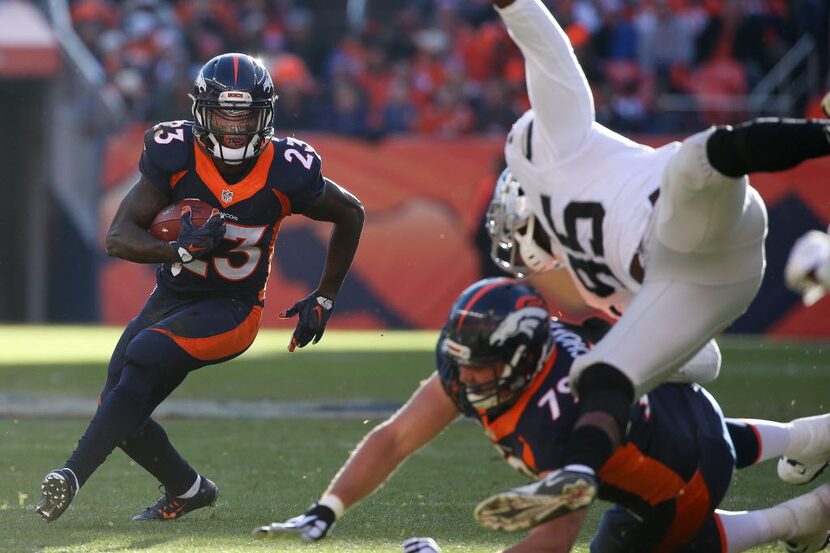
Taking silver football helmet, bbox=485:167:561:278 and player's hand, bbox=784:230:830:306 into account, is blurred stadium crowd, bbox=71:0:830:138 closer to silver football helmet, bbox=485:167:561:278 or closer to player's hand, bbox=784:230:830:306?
silver football helmet, bbox=485:167:561:278

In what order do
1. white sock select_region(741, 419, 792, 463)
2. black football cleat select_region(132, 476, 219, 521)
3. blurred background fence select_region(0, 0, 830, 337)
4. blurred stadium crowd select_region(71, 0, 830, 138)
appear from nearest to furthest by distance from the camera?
white sock select_region(741, 419, 792, 463), black football cleat select_region(132, 476, 219, 521), blurred background fence select_region(0, 0, 830, 337), blurred stadium crowd select_region(71, 0, 830, 138)

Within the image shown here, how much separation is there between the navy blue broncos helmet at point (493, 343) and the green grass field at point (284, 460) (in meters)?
0.96

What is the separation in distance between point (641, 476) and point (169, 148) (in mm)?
2400

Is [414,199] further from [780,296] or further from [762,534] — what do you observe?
[762,534]

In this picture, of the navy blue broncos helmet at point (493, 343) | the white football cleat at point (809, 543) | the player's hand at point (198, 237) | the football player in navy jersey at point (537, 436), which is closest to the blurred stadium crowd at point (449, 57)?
the player's hand at point (198, 237)

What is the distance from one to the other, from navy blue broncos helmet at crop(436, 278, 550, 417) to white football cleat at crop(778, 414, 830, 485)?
3.74 feet

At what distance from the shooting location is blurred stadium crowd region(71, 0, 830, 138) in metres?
14.7

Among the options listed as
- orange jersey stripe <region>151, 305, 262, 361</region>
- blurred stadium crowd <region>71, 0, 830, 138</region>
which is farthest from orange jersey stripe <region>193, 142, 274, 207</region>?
blurred stadium crowd <region>71, 0, 830, 138</region>

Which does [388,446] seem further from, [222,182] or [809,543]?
[222,182]

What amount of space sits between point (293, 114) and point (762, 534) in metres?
11.1

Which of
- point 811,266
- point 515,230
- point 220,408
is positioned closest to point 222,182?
point 515,230

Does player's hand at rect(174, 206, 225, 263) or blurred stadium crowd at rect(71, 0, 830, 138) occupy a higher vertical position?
player's hand at rect(174, 206, 225, 263)

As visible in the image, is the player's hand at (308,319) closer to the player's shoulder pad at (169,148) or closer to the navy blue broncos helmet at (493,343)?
the player's shoulder pad at (169,148)

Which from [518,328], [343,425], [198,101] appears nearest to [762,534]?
[518,328]
